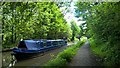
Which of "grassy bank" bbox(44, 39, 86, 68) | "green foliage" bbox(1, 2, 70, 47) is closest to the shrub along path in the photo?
"grassy bank" bbox(44, 39, 86, 68)

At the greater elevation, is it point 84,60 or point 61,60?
point 61,60

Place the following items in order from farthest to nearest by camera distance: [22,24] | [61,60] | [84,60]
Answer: [22,24] < [84,60] < [61,60]

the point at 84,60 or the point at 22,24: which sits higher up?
the point at 22,24

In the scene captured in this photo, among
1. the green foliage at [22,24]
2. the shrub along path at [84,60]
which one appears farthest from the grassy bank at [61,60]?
the green foliage at [22,24]

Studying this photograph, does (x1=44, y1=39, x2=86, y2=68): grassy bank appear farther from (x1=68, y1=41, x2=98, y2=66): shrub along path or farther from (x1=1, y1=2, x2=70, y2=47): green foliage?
(x1=1, y1=2, x2=70, y2=47): green foliage

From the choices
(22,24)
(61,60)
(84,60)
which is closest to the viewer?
(61,60)

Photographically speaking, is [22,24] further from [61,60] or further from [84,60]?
[61,60]

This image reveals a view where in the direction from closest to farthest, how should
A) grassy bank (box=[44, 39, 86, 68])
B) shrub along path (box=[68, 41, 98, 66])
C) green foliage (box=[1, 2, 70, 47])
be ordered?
1. grassy bank (box=[44, 39, 86, 68])
2. shrub along path (box=[68, 41, 98, 66])
3. green foliage (box=[1, 2, 70, 47])

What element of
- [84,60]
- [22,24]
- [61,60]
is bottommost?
[84,60]

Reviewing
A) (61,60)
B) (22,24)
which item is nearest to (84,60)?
(61,60)

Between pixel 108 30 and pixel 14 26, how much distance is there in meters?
19.9

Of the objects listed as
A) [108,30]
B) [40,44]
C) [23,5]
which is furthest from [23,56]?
[108,30]

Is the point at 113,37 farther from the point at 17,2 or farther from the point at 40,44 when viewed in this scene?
the point at 40,44

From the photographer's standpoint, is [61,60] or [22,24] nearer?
[61,60]
